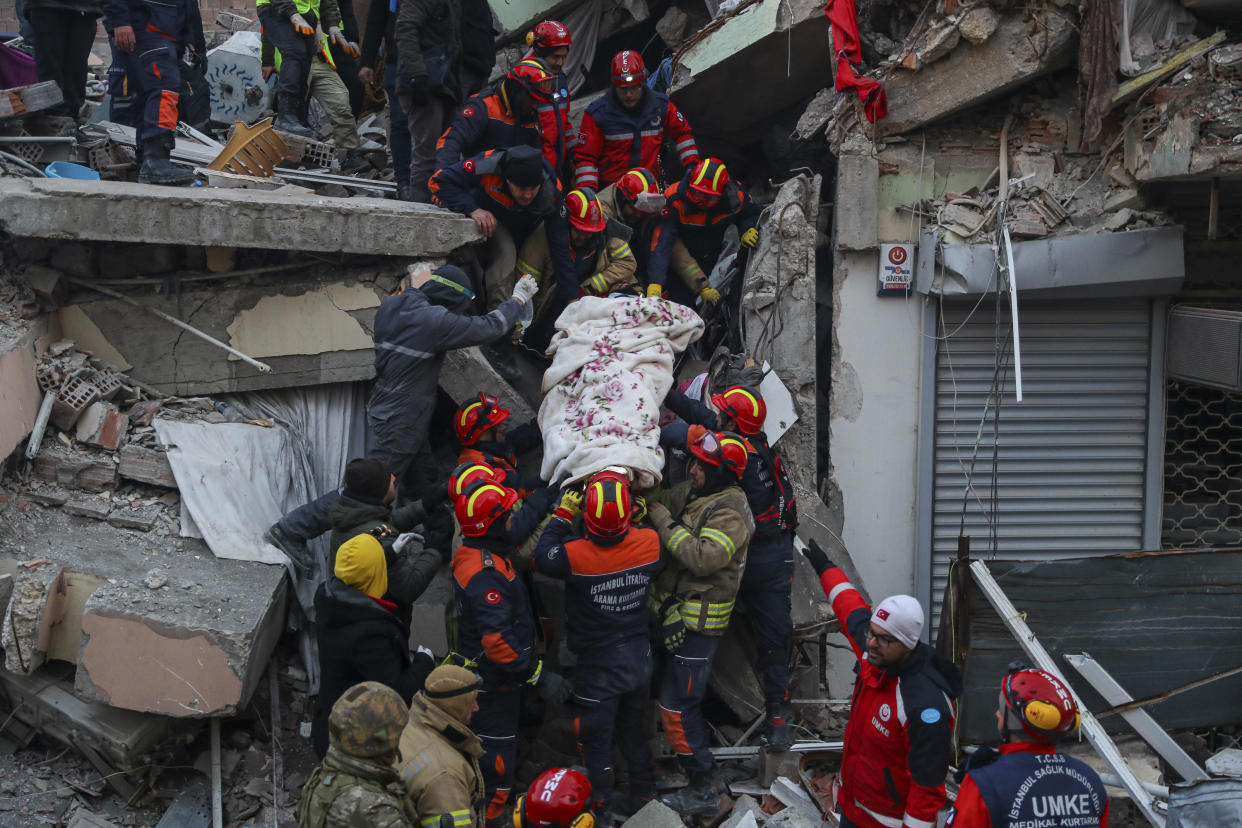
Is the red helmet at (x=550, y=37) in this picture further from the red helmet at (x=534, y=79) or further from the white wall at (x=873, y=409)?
the white wall at (x=873, y=409)

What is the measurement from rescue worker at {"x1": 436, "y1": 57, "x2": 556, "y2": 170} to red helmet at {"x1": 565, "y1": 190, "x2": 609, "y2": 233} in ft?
1.81

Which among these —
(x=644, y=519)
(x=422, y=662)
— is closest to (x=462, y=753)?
(x=422, y=662)

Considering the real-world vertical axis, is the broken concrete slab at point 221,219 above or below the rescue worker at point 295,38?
below

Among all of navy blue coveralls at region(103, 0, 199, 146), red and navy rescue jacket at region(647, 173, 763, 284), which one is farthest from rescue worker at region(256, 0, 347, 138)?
red and navy rescue jacket at region(647, 173, 763, 284)

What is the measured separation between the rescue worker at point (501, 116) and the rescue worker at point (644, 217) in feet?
2.37

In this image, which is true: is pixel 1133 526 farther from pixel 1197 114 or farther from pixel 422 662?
pixel 422 662

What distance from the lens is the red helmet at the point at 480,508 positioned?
16.7 ft

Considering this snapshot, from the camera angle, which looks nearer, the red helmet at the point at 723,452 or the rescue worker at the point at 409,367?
the red helmet at the point at 723,452

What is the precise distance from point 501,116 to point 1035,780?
5.13 m

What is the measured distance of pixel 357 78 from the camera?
362 inches

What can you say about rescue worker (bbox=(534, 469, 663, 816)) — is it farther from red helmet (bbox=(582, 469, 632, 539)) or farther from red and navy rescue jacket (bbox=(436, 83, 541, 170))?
red and navy rescue jacket (bbox=(436, 83, 541, 170))

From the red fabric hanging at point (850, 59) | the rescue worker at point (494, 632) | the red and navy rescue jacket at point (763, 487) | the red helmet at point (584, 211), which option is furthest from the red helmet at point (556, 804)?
the red fabric hanging at point (850, 59)

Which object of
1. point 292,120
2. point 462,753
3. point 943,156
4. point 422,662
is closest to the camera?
point 462,753

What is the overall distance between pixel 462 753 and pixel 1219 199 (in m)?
5.53
